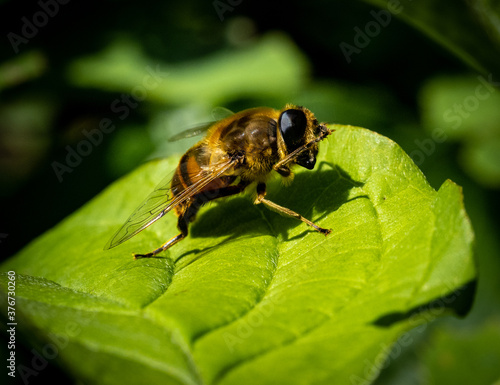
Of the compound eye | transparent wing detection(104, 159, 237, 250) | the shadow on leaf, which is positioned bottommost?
the shadow on leaf

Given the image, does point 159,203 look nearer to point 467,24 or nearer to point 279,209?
point 279,209

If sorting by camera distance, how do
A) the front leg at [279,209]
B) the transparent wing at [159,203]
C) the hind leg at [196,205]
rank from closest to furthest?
the front leg at [279,209] < the transparent wing at [159,203] < the hind leg at [196,205]

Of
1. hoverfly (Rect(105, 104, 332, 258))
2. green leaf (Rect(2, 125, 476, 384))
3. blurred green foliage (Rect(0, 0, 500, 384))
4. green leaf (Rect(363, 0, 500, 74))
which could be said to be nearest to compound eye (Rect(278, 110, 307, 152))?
hoverfly (Rect(105, 104, 332, 258))

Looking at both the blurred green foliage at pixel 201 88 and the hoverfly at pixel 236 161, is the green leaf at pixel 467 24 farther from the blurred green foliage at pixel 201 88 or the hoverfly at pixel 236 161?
the blurred green foliage at pixel 201 88

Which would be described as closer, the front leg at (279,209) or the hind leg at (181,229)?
the front leg at (279,209)

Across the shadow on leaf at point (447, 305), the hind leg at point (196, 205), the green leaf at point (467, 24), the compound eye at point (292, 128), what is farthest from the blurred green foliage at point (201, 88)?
the shadow on leaf at point (447, 305)

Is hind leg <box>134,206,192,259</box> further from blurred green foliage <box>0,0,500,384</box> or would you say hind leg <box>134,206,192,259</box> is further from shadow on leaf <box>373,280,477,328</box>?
blurred green foliage <box>0,0,500,384</box>

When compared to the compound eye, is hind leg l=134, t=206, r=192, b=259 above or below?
below
